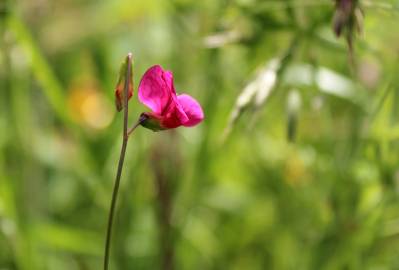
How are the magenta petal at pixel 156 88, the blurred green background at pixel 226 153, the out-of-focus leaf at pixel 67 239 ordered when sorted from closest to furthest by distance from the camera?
the magenta petal at pixel 156 88 → the blurred green background at pixel 226 153 → the out-of-focus leaf at pixel 67 239

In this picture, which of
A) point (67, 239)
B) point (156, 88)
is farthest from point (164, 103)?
point (67, 239)

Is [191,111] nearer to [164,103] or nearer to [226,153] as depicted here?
[164,103]

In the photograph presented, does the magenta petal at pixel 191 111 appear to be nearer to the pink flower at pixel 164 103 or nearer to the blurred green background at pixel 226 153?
the pink flower at pixel 164 103

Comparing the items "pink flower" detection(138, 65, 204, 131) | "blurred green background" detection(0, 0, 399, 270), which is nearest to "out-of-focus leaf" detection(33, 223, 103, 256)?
"blurred green background" detection(0, 0, 399, 270)

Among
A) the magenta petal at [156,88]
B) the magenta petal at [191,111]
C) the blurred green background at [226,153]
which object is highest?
the magenta petal at [156,88]

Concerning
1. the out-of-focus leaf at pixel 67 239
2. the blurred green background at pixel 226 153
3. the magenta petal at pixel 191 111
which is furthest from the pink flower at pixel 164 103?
the out-of-focus leaf at pixel 67 239
